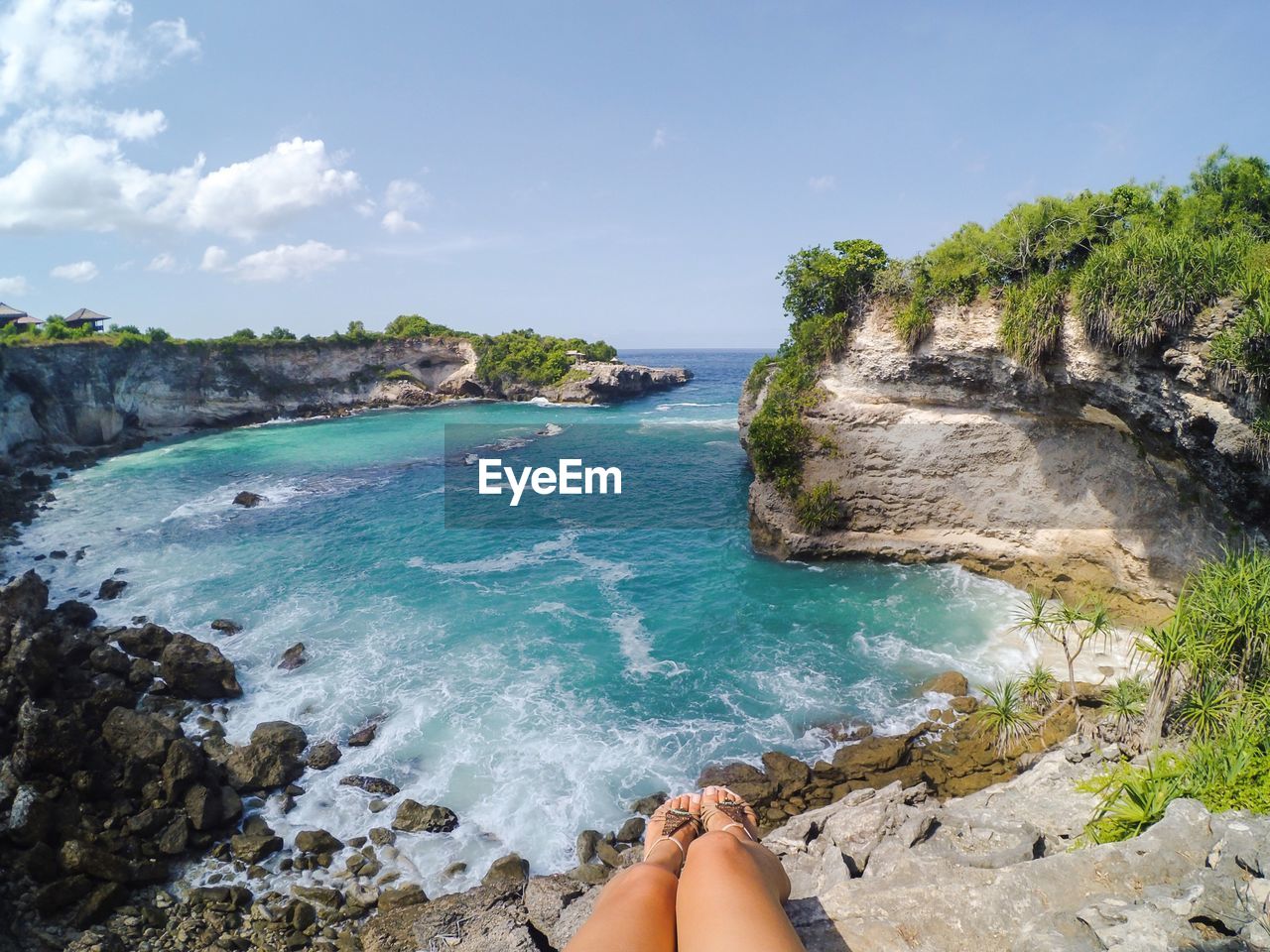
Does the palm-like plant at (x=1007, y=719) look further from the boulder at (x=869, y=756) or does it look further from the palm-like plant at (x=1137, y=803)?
the palm-like plant at (x=1137, y=803)

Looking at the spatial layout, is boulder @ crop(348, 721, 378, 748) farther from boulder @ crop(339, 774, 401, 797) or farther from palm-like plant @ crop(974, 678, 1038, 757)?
palm-like plant @ crop(974, 678, 1038, 757)

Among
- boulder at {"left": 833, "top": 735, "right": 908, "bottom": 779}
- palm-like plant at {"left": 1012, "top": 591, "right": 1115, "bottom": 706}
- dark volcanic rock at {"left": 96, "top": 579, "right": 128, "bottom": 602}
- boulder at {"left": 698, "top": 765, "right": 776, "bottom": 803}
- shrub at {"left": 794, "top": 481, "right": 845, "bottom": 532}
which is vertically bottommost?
boulder at {"left": 698, "top": 765, "right": 776, "bottom": 803}

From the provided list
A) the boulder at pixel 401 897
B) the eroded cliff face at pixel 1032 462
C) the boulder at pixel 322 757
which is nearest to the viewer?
the boulder at pixel 401 897

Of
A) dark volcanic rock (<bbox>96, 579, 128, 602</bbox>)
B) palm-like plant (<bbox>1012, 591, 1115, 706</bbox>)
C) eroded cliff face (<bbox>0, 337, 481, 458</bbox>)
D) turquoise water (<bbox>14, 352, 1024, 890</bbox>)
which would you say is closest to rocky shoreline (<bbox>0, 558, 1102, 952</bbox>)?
turquoise water (<bbox>14, 352, 1024, 890</bbox>)

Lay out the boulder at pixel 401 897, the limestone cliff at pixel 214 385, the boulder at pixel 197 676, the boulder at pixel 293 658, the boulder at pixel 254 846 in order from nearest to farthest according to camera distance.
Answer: the boulder at pixel 401 897 < the boulder at pixel 254 846 < the boulder at pixel 197 676 < the boulder at pixel 293 658 < the limestone cliff at pixel 214 385

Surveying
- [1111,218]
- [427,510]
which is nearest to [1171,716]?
[1111,218]

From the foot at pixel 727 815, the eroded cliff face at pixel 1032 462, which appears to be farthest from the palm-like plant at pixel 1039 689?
the foot at pixel 727 815

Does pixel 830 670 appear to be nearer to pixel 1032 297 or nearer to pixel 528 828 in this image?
pixel 528 828
